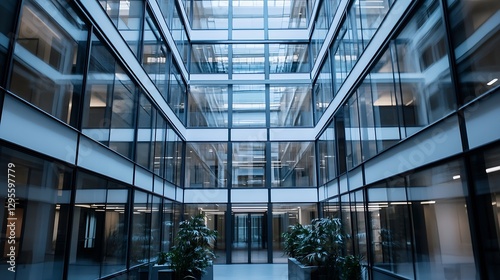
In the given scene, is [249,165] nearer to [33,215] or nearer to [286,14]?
[286,14]

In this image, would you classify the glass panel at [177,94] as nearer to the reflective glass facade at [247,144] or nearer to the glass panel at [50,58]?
the reflective glass facade at [247,144]

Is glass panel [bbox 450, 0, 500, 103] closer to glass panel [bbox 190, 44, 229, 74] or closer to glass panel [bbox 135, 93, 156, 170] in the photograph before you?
glass panel [bbox 135, 93, 156, 170]

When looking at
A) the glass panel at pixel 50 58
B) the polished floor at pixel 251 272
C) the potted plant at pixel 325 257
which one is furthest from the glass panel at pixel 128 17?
the polished floor at pixel 251 272

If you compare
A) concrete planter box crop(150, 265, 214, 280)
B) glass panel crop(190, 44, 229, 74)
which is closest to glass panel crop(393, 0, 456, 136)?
concrete planter box crop(150, 265, 214, 280)

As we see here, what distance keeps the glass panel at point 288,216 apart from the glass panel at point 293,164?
1.02 meters

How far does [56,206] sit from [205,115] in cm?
1234

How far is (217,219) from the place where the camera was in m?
17.0

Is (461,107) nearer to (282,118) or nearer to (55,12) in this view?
(55,12)

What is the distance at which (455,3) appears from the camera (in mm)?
5434

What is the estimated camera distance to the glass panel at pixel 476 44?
462 centimetres

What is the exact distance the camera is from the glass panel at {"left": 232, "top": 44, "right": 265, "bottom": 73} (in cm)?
1877

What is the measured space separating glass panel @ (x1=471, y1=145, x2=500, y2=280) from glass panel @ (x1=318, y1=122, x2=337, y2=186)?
8.14m

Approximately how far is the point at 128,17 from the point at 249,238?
37.4 feet

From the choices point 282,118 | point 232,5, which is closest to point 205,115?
point 282,118
